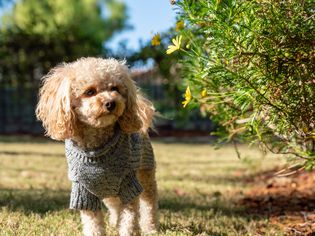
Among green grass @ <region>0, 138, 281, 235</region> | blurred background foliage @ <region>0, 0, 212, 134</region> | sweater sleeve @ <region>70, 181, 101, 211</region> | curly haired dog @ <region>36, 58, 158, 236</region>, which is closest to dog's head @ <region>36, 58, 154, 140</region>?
curly haired dog @ <region>36, 58, 158, 236</region>

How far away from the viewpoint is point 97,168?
345 cm

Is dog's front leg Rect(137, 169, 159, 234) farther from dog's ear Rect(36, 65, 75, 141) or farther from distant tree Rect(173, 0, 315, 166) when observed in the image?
distant tree Rect(173, 0, 315, 166)

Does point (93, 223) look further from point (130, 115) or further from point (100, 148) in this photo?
point (130, 115)

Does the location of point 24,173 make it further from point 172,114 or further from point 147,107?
point 172,114

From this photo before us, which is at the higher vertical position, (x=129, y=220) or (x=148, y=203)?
(x=148, y=203)

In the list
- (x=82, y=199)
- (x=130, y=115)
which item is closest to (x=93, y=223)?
(x=82, y=199)

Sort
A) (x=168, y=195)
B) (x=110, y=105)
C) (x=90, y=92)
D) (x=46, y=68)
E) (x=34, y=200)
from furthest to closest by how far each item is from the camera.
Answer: (x=46, y=68) < (x=168, y=195) < (x=34, y=200) < (x=90, y=92) < (x=110, y=105)

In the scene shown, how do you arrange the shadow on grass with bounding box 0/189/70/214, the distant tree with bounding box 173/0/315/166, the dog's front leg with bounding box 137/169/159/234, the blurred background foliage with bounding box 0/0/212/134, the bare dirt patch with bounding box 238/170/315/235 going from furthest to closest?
the blurred background foliage with bounding box 0/0/212/134
the shadow on grass with bounding box 0/189/70/214
the bare dirt patch with bounding box 238/170/315/235
the dog's front leg with bounding box 137/169/159/234
the distant tree with bounding box 173/0/315/166

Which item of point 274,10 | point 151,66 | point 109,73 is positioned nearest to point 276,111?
point 274,10

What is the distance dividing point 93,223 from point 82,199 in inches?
6.7

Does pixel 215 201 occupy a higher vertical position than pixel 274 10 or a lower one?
lower

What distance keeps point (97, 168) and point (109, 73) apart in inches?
24.1

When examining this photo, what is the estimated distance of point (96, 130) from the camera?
11.6 feet

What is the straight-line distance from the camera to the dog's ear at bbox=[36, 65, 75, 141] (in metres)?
3.41
